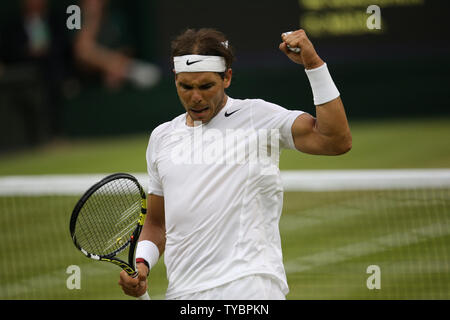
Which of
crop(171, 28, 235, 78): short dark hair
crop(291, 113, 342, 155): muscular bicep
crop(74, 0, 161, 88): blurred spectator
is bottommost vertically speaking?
crop(291, 113, 342, 155): muscular bicep

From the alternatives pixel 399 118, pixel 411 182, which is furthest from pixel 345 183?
pixel 399 118

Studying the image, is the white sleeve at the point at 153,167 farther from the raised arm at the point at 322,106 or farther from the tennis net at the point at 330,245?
the tennis net at the point at 330,245

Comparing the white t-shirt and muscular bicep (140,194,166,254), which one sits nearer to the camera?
the white t-shirt

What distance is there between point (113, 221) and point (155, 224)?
0.79ft

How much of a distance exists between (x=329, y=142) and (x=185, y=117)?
0.72 metres

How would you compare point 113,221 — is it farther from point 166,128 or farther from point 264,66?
point 264,66

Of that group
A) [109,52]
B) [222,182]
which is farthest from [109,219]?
[109,52]

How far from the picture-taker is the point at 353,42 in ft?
43.8

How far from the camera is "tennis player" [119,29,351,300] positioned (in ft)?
10.8

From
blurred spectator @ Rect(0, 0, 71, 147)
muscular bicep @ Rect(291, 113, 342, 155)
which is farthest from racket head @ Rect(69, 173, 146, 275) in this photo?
blurred spectator @ Rect(0, 0, 71, 147)

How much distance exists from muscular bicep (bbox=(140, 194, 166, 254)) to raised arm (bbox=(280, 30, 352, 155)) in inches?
35.0

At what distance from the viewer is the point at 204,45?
3.40 m

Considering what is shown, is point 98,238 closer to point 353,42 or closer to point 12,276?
point 12,276

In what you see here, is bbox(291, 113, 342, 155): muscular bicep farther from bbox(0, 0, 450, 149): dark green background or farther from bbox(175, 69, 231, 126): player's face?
bbox(0, 0, 450, 149): dark green background
